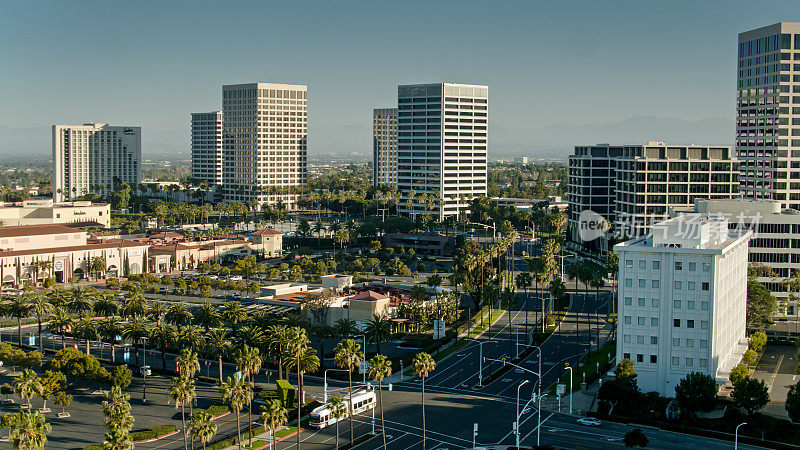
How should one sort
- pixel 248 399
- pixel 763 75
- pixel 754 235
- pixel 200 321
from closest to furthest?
pixel 248 399, pixel 200 321, pixel 754 235, pixel 763 75

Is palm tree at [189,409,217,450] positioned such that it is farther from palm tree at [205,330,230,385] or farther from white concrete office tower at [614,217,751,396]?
white concrete office tower at [614,217,751,396]

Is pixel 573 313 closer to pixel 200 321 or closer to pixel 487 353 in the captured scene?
pixel 487 353

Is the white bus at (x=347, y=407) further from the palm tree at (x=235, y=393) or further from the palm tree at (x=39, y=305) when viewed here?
the palm tree at (x=39, y=305)

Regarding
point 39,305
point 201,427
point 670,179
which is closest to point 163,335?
point 39,305

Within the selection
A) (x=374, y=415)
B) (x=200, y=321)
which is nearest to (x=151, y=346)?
(x=200, y=321)

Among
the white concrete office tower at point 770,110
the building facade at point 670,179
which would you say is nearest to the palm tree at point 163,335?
the building facade at point 670,179

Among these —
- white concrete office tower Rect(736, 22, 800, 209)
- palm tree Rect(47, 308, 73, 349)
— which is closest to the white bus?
palm tree Rect(47, 308, 73, 349)
